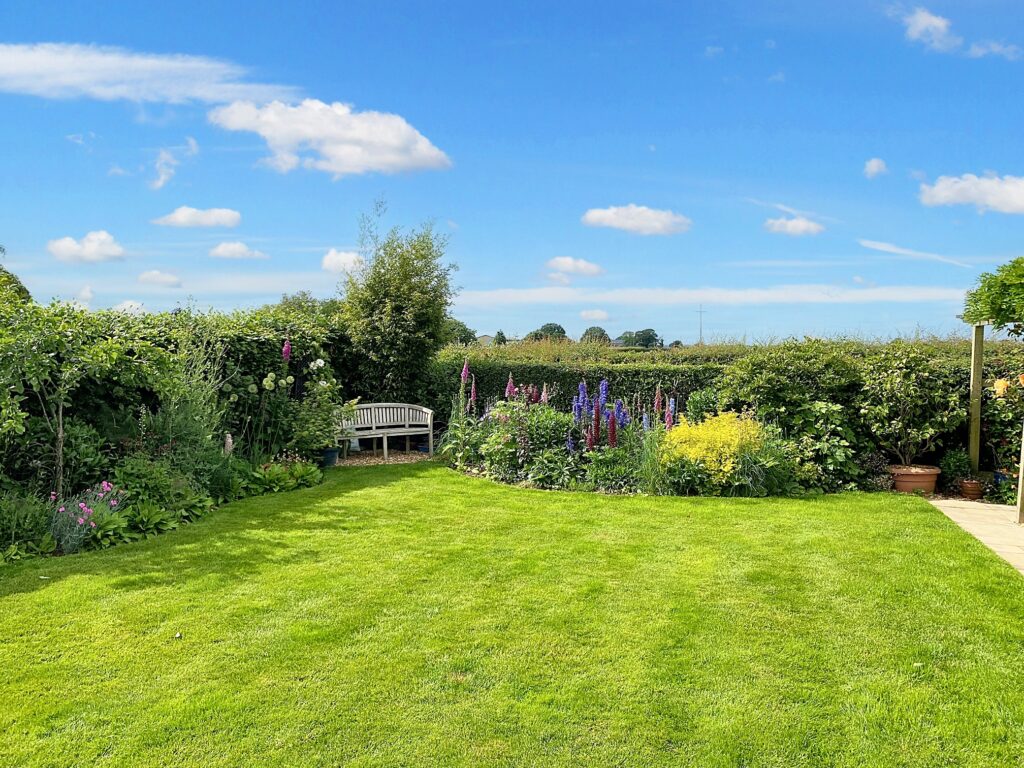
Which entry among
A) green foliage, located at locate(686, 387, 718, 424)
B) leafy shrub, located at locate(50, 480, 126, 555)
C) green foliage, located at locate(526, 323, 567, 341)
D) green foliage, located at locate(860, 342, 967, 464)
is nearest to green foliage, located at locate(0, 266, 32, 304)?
leafy shrub, located at locate(50, 480, 126, 555)

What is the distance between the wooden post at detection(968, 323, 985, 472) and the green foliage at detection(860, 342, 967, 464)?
5.0 inches

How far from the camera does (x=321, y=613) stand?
3891mm

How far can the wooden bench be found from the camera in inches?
400

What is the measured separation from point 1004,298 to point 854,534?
323cm

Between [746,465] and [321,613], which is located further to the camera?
[746,465]

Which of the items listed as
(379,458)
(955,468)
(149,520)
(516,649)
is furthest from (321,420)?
(955,468)

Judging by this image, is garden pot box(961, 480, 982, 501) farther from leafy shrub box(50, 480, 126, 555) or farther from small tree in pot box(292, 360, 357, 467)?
leafy shrub box(50, 480, 126, 555)

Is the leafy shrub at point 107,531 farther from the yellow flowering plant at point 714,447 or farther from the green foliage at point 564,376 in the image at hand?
the green foliage at point 564,376

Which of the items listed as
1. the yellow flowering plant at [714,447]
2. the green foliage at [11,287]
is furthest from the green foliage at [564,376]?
the green foliage at [11,287]

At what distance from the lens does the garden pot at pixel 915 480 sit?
7.56 meters

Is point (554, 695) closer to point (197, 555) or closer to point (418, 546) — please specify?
point (418, 546)

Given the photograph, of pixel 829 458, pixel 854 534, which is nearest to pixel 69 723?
pixel 854 534

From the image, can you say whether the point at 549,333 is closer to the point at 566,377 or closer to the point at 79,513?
the point at 566,377

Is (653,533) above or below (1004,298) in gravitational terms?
below
